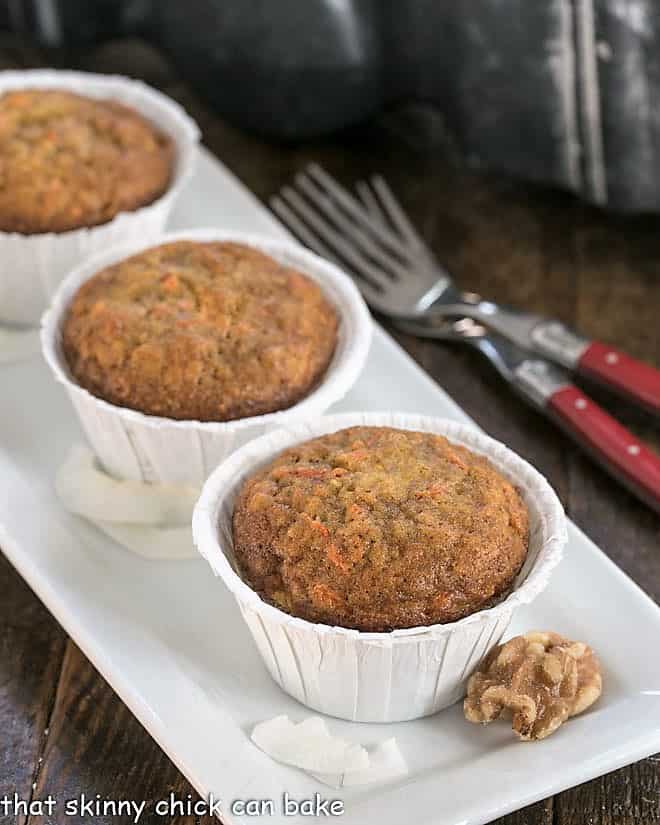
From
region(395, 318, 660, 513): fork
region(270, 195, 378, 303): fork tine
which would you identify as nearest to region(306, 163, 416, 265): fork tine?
region(270, 195, 378, 303): fork tine

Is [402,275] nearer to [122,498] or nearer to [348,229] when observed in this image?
[348,229]

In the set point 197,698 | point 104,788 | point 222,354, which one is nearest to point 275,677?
point 197,698

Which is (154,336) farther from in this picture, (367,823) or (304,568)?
(367,823)

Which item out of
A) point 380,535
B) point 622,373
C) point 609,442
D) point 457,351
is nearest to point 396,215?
point 457,351

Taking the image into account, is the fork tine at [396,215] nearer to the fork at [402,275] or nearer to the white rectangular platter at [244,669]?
the fork at [402,275]

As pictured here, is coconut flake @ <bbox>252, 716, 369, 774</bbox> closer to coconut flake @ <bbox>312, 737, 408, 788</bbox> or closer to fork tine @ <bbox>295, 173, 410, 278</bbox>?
coconut flake @ <bbox>312, 737, 408, 788</bbox>

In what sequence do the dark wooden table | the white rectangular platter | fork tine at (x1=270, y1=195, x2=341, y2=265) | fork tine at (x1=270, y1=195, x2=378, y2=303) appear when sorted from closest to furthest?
the white rectangular platter, the dark wooden table, fork tine at (x1=270, y1=195, x2=378, y2=303), fork tine at (x1=270, y1=195, x2=341, y2=265)

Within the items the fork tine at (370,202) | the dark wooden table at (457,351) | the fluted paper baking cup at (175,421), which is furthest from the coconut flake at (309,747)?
the fork tine at (370,202)
